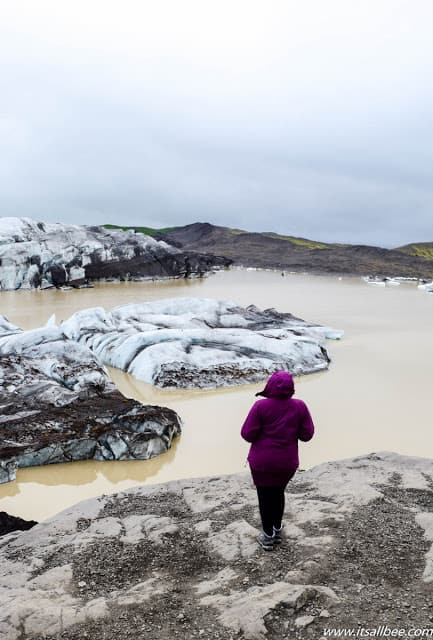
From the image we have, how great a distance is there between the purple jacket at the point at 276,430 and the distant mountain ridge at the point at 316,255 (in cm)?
5411

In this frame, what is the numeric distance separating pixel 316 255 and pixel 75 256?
115 ft

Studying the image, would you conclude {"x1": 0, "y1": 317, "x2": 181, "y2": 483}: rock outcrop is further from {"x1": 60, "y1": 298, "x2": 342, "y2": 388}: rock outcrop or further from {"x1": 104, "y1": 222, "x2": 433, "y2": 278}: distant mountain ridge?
{"x1": 104, "y1": 222, "x2": 433, "y2": 278}: distant mountain ridge

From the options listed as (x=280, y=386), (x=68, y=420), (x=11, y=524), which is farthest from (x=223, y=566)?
(x=68, y=420)

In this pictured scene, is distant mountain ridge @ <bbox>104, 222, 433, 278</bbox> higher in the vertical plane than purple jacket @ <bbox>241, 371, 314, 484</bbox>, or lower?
higher

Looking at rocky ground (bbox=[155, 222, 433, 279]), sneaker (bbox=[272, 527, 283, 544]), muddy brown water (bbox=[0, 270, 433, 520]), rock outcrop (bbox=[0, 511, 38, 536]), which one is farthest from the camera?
rocky ground (bbox=[155, 222, 433, 279])

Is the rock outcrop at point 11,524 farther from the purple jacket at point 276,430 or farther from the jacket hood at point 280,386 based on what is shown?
the jacket hood at point 280,386

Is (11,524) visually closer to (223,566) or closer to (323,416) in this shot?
(223,566)

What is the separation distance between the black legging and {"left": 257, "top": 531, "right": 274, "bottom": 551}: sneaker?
0.11 ft

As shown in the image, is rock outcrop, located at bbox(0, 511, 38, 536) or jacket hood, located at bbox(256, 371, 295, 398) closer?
jacket hood, located at bbox(256, 371, 295, 398)

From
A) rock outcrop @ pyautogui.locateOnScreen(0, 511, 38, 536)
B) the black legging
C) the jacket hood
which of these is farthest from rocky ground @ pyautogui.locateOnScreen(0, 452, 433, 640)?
the jacket hood

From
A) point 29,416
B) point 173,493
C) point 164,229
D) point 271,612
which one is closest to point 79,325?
point 29,416

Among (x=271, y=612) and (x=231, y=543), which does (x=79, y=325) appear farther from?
(x=271, y=612)

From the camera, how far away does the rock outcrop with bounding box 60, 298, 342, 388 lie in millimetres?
13180

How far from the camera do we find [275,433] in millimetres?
4375
